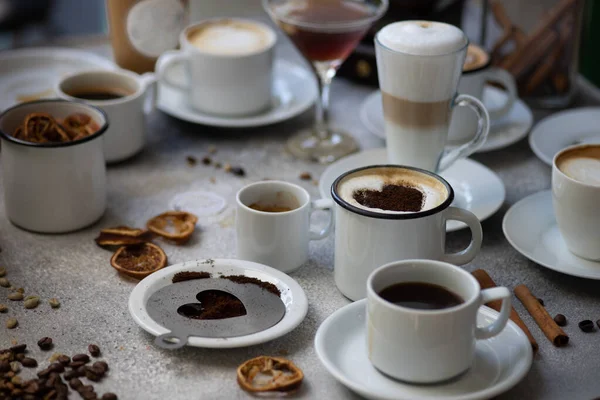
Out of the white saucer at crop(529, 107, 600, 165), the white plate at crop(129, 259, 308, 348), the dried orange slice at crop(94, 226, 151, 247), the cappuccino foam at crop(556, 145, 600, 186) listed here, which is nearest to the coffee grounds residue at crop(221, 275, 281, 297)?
the white plate at crop(129, 259, 308, 348)

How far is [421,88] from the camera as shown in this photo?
127 cm

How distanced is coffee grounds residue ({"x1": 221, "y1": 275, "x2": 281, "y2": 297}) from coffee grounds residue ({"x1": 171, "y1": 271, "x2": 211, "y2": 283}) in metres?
0.03

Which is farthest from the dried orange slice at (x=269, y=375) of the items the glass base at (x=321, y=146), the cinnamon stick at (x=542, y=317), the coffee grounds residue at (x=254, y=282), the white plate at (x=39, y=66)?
the white plate at (x=39, y=66)

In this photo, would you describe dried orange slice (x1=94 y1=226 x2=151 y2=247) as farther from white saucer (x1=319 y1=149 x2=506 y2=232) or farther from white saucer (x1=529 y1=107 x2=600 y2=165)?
white saucer (x1=529 y1=107 x2=600 y2=165)

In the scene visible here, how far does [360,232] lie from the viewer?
1.08 m

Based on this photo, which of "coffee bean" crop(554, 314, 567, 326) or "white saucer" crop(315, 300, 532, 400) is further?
"coffee bean" crop(554, 314, 567, 326)

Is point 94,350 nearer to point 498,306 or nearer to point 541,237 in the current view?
point 498,306

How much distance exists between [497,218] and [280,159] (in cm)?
44

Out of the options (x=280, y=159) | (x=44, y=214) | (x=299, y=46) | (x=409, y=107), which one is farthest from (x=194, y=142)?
(x=409, y=107)

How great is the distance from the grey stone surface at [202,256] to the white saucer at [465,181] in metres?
0.04

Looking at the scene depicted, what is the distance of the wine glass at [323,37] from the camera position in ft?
4.93

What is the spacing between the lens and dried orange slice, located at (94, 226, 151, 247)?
128 cm

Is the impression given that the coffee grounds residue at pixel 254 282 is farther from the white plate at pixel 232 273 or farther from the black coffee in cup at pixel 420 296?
the black coffee in cup at pixel 420 296

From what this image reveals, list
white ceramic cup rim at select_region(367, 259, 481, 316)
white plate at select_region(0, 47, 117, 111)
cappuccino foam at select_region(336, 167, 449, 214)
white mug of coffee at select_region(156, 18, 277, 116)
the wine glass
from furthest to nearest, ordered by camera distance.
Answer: white plate at select_region(0, 47, 117, 111), white mug of coffee at select_region(156, 18, 277, 116), the wine glass, cappuccino foam at select_region(336, 167, 449, 214), white ceramic cup rim at select_region(367, 259, 481, 316)
